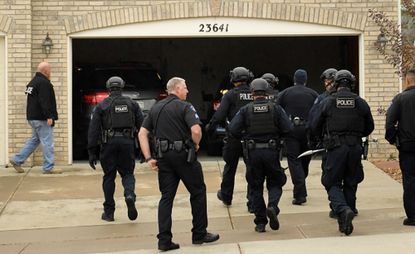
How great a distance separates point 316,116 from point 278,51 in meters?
11.6

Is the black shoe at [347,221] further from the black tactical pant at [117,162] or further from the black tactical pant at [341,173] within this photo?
the black tactical pant at [117,162]

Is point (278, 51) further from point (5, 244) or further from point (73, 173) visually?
point (5, 244)

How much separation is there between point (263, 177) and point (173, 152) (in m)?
1.30

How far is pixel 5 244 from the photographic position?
7.81m

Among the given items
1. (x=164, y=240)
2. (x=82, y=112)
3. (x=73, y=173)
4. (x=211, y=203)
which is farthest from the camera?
(x=82, y=112)

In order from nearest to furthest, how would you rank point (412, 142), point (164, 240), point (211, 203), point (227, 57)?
1. point (164, 240)
2. point (412, 142)
3. point (211, 203)
4. point (227, 57)

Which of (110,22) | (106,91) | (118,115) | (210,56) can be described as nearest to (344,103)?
(118,115)

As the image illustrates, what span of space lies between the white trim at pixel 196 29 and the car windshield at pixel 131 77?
3.41 ft

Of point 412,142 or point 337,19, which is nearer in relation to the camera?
point 412,142

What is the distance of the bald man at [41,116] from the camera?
11.6 m

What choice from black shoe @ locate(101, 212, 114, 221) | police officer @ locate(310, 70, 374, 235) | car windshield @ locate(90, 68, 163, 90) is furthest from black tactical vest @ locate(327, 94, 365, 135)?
car windshield @ locate(90, 68, 163, 90)

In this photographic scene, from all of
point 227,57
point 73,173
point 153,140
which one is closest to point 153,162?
point 153,140

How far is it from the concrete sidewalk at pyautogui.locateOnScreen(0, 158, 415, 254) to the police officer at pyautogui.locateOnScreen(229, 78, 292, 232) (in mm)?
324

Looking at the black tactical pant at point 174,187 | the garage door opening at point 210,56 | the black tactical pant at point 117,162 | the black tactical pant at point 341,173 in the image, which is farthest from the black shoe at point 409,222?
the garage door opening at point 210,56
